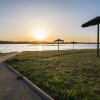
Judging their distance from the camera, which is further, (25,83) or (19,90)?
(25,83)

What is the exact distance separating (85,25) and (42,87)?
11524 mm

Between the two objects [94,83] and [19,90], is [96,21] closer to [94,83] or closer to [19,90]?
[94,83]

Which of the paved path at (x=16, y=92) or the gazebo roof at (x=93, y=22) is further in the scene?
the gazebo roof at (x=93, y=22)

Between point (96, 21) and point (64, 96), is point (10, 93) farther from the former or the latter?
point (96, 21)

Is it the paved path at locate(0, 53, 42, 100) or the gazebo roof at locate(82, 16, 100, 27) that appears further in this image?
the gazebo roof at locate(82, 16, 100, 27)

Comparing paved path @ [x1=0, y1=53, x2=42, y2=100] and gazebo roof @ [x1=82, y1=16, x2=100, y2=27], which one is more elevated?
gazebo roof @ [x1=82, y1=16, x2=100, y2=27]

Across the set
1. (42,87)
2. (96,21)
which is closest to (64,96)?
(42,87)

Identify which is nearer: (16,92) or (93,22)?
(16,92)

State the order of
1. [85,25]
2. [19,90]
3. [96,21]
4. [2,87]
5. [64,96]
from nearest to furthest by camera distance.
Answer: [64,96]
[19,90]
[2,87]
[96,21]
[85,25]

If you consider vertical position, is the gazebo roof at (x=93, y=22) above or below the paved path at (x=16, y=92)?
above

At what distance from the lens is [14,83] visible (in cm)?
944

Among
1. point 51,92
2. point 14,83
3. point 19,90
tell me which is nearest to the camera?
point 51,92

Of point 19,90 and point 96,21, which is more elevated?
point 96,21

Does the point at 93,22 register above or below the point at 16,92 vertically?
above
